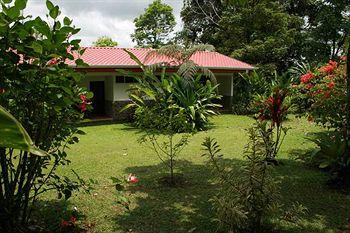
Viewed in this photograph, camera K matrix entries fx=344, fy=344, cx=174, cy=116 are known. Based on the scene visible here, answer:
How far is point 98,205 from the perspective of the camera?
506cm

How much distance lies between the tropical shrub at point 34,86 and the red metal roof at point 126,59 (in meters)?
10.3

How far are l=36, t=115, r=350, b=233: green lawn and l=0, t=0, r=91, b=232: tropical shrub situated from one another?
1013mm

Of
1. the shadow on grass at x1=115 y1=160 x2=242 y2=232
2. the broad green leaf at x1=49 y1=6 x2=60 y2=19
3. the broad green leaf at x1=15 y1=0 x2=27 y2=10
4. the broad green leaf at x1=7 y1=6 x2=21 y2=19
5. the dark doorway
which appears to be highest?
the broad green leaf at x1=49 y1=6 x2=60 y2=19

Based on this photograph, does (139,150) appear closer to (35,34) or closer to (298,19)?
(35,34)

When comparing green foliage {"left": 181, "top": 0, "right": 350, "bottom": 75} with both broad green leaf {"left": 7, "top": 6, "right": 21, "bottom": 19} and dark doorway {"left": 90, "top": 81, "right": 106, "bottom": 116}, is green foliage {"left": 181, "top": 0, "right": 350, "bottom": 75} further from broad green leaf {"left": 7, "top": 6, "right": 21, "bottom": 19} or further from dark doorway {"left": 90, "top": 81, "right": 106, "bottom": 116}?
broad green leaf {"left": 7, "top": 6, "right": 21, "bottom": 19}

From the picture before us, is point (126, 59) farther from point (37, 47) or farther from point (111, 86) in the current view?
point (37, 47)

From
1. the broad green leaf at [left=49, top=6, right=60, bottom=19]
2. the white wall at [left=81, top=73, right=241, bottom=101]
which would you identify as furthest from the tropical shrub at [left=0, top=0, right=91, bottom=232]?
the white wall at [left=81, top=73, right=241, bottom=101]

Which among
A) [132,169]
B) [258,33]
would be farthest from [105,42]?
[132,169]

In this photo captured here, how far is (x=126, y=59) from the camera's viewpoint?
16031 millimetres

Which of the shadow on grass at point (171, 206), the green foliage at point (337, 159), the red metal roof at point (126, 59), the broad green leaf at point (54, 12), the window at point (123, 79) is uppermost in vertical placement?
the red metal roof at point (126, 59)

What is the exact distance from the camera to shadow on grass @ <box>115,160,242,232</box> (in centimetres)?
438

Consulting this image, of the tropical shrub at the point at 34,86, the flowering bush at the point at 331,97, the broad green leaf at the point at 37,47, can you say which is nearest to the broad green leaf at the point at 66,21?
the tropical shrub at the point at 34,86

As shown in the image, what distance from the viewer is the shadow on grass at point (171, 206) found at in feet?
14.4

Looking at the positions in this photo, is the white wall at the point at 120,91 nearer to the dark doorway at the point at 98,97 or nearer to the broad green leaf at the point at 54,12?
the dark doorway at the point at 98,97
